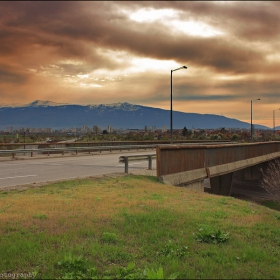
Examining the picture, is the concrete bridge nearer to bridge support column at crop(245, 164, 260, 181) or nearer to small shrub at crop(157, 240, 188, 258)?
small shrub at crop(157, 240, 188, 258)

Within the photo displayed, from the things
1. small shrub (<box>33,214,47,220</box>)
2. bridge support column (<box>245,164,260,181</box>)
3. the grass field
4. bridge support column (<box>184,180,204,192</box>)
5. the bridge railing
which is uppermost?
the bridge railing

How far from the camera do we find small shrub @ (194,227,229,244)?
5.76m

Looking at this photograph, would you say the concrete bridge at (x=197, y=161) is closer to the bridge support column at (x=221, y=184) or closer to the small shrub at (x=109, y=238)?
the bridge support column at (x=221, y=184)

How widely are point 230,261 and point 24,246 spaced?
129 inches

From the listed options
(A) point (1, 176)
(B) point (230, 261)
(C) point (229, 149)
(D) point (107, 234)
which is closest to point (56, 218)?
(D) point (107, 234)

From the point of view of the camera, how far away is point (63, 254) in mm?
4875

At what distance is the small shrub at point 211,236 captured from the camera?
5.76 meters

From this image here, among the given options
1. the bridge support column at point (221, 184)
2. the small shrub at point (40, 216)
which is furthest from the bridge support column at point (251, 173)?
the small shrub at point (40, 216)

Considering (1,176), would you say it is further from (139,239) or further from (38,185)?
(139,239)

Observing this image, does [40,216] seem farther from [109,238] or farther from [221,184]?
[221,184]

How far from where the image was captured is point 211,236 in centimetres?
585

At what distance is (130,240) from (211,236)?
1.49 metres

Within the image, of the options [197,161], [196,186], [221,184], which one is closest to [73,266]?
[196,186]

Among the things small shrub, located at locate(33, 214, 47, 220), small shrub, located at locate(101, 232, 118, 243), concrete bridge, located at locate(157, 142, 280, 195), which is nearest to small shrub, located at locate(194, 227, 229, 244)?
small shrub, located at locate(101, 232, 118, 243)
